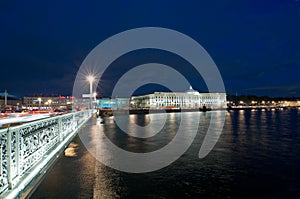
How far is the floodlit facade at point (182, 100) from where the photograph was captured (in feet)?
500

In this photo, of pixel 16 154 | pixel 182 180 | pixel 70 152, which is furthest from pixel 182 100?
pixel 16 154

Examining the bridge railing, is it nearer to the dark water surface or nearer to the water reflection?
the dark water surface

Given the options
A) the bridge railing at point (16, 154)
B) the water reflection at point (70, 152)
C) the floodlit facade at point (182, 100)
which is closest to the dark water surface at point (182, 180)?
the water reflection at point (70, 152)

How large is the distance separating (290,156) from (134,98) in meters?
181

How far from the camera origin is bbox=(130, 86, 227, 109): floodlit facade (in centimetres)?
15238

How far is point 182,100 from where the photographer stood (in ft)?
520

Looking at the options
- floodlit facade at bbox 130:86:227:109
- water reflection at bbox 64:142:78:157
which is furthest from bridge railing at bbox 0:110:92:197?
floodlit facade at bbox 130:86:227:109

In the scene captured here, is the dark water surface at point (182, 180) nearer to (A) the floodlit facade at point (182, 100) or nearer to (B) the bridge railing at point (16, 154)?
(B) the bridge railing at point (16, 154)

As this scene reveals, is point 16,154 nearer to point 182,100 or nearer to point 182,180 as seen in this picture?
point 182,180

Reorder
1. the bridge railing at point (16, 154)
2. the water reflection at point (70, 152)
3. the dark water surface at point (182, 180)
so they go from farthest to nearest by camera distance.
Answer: the water reflection at point (70, 152) < the dark water surface at point (182, 180) < the bridge railing at point (16, 154)

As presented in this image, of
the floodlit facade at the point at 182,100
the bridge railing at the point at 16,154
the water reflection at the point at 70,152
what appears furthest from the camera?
the floodlit facade at the point at 182,100

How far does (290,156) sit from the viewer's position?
34.9 ft

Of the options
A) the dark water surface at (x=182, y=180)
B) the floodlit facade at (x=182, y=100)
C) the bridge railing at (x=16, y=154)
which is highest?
the floodlit facade at (x=182, y=100)

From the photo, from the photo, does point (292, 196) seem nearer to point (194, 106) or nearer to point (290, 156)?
point (290, 156)
